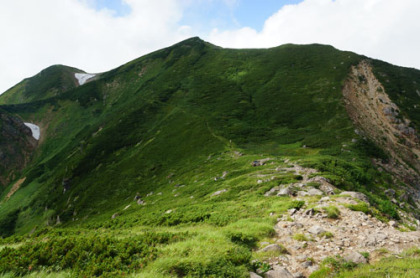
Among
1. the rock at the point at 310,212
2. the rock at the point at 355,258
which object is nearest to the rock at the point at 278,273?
the rock at the point at 355,258

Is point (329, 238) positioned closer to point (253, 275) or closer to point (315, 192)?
point (253, 275)

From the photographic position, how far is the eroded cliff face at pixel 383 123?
40750 mm

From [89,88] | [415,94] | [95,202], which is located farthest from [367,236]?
[89,88]

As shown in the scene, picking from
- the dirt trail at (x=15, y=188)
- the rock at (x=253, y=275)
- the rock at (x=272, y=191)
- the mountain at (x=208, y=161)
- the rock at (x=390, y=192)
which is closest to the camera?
the rock at (x=253, y=275)

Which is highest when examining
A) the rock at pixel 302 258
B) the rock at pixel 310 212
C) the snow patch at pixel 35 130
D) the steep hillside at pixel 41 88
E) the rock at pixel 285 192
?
the steep hillside at pixel 41 88

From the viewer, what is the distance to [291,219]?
46.6 ft

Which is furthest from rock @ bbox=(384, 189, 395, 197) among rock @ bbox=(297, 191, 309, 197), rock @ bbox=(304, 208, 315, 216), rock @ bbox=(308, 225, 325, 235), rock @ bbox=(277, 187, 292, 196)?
rock @ bbox=(308, 225, 325, 235)

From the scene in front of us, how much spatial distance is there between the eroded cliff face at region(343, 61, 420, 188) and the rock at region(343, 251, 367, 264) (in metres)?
34.9

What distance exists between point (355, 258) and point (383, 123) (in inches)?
2488

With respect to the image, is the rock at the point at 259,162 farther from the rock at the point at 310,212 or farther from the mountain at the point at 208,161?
the rock at the point at 310,212

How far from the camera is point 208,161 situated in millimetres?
Answer: 46375

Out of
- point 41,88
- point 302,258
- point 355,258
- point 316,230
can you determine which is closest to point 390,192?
point 316,230

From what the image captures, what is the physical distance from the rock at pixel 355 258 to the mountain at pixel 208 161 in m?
0.64

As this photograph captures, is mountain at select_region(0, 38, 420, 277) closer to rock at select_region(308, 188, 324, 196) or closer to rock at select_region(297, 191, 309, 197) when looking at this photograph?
rock at select_region(308, 188, 324, 196)
